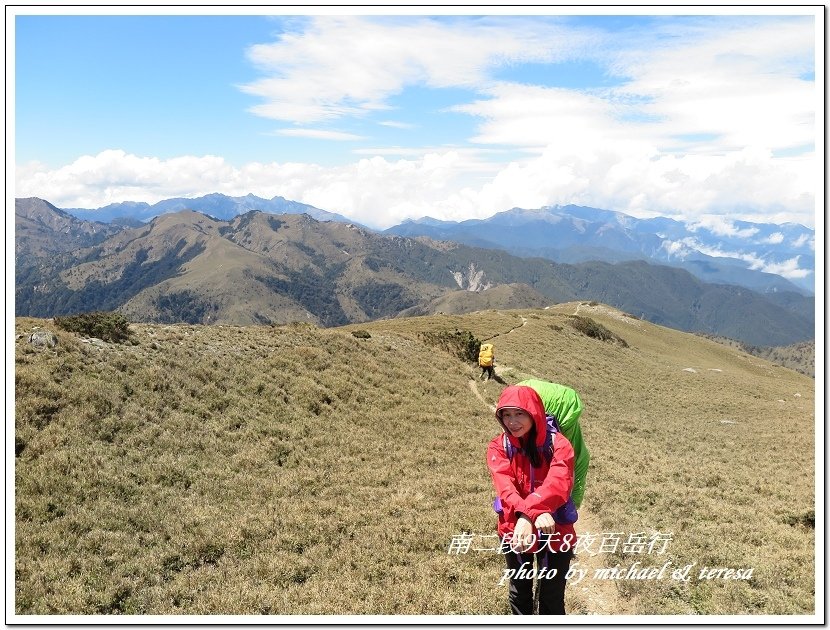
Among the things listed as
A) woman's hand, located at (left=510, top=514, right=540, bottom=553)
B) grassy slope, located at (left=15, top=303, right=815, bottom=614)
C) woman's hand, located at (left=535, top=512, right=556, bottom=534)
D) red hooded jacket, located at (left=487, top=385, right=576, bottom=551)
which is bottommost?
grassy slope, located at (left=15, top=303, right=815, bottom=614)

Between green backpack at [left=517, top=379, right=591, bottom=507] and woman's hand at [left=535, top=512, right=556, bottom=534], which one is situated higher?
green backpack at [left=517, top=379, right=591, bottom=507]

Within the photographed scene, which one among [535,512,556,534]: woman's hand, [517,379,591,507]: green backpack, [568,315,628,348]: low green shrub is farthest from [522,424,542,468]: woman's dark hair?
[568,315,628,348]: low green shrub

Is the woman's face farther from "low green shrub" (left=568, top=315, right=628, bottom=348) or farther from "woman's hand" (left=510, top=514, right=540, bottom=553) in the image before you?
"low green shrub" (left=568, top=315, right=628, bottom=348)

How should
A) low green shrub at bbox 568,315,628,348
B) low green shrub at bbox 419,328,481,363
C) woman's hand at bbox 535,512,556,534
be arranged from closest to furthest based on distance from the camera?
1. woman's hand at bbox 535,512,556,534
2. low green shrub at bbox 419,328,481,363
3. low green shrub at bbox 568,315,628,348

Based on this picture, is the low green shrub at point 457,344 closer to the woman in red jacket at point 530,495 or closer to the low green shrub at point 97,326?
the low green shrub at point 97,326

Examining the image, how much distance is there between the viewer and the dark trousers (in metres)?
6.33

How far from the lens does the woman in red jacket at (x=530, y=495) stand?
18.9 feet

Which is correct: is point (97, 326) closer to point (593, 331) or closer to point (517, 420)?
point (517, 420)

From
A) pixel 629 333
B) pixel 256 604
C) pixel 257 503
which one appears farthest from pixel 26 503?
pixel 629 333

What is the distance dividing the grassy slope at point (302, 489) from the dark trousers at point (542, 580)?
2709mm

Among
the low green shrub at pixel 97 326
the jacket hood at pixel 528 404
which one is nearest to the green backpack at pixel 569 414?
the jacket hood at pixel 528 404

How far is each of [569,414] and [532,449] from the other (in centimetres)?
69

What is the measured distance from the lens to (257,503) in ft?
43.7

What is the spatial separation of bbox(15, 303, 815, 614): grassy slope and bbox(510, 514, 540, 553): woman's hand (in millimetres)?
4136
